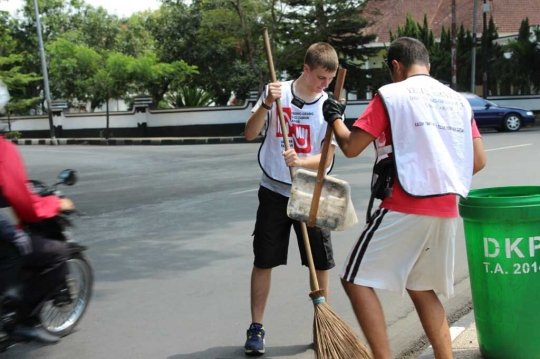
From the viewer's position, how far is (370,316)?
319 centimetres

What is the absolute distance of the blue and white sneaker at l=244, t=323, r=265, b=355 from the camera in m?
4.06

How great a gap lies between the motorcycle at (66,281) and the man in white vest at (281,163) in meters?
1.23

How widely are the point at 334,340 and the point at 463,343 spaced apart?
43.0 inches

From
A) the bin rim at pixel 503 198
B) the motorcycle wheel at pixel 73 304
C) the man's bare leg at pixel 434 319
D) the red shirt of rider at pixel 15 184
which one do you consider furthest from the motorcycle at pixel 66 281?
the bin rim at pixel 503 198

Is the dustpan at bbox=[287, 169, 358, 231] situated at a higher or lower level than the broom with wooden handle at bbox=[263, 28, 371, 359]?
higher

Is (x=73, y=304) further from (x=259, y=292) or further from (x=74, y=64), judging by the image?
(x=74, y=64)

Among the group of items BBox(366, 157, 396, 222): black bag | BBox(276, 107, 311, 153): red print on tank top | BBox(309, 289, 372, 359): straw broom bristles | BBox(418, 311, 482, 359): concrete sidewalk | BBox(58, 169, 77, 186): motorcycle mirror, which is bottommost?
BBox(418, 311, 482, 359): concrete sidewalk

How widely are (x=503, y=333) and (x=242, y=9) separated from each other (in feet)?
77.5

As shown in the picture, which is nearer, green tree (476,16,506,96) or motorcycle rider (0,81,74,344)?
motorcycle rider (0,81,74,344)

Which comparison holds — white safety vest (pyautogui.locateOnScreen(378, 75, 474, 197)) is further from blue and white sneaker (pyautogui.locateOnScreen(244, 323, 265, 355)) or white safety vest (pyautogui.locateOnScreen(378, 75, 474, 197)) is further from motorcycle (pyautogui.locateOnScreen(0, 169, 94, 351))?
motorcycle (pyautogui.locateOnScreen(0, 169, 94, 351))

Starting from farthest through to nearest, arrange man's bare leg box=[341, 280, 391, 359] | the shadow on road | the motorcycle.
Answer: the motorcycle
the shadow on road
man's bare leg box=[341, 280, 391, 359]

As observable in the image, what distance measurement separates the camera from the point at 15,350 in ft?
14.0

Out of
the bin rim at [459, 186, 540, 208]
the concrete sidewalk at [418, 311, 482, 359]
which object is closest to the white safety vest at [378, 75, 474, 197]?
the bin rim at [459, 186, 540, 208]

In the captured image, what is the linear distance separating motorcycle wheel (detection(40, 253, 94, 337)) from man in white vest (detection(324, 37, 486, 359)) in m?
2.11
